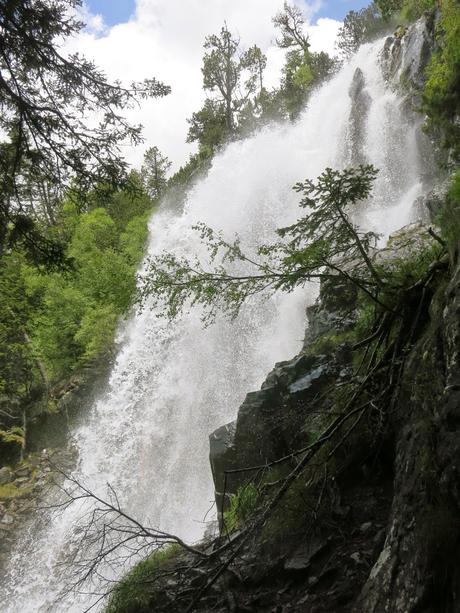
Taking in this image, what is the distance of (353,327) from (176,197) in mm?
21162

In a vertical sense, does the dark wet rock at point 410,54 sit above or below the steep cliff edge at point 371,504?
above

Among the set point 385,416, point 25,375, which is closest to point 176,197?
point 25,375

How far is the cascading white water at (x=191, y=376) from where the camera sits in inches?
490

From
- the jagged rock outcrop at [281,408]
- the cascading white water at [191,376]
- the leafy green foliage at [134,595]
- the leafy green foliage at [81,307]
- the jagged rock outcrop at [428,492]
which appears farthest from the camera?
the leafy green foliage at [81,307]

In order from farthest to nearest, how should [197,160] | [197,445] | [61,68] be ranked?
1. [197,160]
2. [197,445]
3. [61,68]

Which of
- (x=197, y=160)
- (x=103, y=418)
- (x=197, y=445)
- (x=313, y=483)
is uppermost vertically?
(x=197, y=160)

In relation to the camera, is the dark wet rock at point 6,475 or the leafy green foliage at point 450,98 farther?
the dark wet rock at point 6,475

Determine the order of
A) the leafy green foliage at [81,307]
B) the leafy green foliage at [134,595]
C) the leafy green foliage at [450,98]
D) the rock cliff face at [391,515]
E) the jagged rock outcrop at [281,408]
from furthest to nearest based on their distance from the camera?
the leafy green foliage at [81,307], the leafy green foliage at [450,98], the jagged rock outcrop at [281,408], the leafy green foliage at [134,595], the rock cliff face at [391,515]

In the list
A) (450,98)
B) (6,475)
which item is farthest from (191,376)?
(450,98)

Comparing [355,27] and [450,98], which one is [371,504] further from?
[355,27]

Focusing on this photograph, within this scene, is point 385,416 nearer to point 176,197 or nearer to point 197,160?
point 176,197

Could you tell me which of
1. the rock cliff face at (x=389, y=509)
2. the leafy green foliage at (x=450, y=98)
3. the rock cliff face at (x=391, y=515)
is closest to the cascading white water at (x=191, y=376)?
the leafy green foliage at (x=450, y=98)

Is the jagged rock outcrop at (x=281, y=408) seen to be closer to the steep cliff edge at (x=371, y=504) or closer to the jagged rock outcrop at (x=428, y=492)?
the steep cliff edge at (x=371, y=504)

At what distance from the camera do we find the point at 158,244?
24.3m
